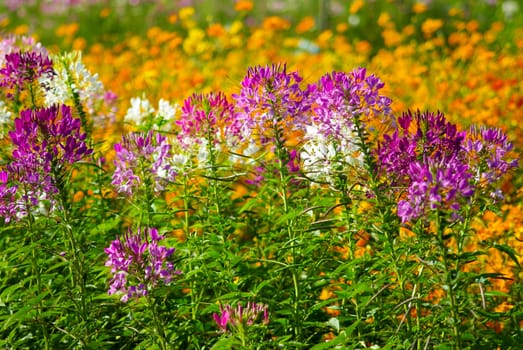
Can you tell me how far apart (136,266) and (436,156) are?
39.7 inches

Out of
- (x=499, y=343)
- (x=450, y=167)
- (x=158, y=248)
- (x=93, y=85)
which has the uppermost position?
(x=93, y=85)

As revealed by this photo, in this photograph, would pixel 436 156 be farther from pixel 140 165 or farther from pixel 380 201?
pixel 140 165

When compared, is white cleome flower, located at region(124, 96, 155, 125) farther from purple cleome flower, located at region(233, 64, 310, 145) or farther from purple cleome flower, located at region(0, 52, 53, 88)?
purple cleome flower, located at region(233, 64, 310, 145)

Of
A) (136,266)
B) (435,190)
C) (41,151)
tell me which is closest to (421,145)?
(435,190)

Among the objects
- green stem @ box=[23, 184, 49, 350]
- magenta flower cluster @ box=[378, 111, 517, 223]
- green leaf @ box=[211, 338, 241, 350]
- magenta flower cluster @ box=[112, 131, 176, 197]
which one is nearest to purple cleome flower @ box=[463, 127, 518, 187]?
magenta flower cluster @ box=[378, 111, 517, 223]

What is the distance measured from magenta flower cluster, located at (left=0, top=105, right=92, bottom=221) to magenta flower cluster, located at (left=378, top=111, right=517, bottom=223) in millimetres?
1082

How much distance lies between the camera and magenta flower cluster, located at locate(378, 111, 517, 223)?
219 cm

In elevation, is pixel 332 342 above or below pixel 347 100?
below

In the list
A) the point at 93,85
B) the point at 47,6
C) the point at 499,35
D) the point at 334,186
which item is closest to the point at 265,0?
the point at 47,6

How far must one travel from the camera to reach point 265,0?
14844 millimetres

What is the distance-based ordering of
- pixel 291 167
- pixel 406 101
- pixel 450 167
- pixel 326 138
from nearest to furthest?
pixel 450 167
pixel 326 138
pixel 291 167
pixel 406 101

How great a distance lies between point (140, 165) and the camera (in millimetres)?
2979

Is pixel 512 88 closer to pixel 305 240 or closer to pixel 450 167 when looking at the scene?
pixel 305 240

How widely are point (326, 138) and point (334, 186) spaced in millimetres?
190
